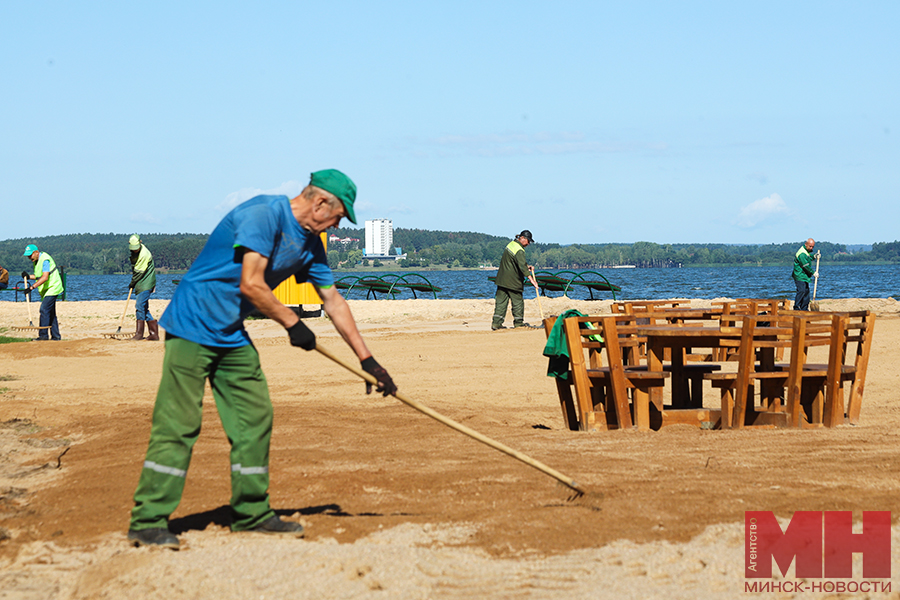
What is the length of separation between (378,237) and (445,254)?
14.1 metres

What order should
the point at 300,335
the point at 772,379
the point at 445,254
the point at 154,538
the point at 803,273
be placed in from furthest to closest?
the point at 445,254 → the point at 803,273 → the point at 772,379 → the point at 300,335 → the point at 154,538

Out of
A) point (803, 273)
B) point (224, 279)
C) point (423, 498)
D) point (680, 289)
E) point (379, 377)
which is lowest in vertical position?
point (680, 289)

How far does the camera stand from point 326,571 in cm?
397

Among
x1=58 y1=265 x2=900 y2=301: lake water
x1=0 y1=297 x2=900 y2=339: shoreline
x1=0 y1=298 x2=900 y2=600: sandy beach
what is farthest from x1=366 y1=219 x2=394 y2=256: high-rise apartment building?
x1=0 y1=298 x2=900 y2=600: sandy beach

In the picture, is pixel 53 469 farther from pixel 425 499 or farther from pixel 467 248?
pixel 467 248

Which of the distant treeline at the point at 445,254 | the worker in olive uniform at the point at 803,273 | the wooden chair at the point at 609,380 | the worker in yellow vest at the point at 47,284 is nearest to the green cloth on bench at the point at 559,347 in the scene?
the wooden chair at the point at 609,380

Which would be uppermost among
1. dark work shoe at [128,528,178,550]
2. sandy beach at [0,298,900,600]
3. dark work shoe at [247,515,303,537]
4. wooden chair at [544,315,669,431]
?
wooden chair at [544,315,669,431]

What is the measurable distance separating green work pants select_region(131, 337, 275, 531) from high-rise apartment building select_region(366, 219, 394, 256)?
442 feet

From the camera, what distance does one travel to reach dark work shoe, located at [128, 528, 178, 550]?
13.8 ft

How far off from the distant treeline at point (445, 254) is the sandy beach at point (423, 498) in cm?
10188

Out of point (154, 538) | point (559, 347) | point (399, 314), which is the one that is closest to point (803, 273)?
point (399, 314)

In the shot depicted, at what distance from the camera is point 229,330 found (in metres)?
4.28

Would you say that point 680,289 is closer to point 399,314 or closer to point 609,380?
point 399,314

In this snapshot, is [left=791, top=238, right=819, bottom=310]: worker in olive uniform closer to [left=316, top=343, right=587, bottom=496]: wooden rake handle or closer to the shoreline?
the shoreline
